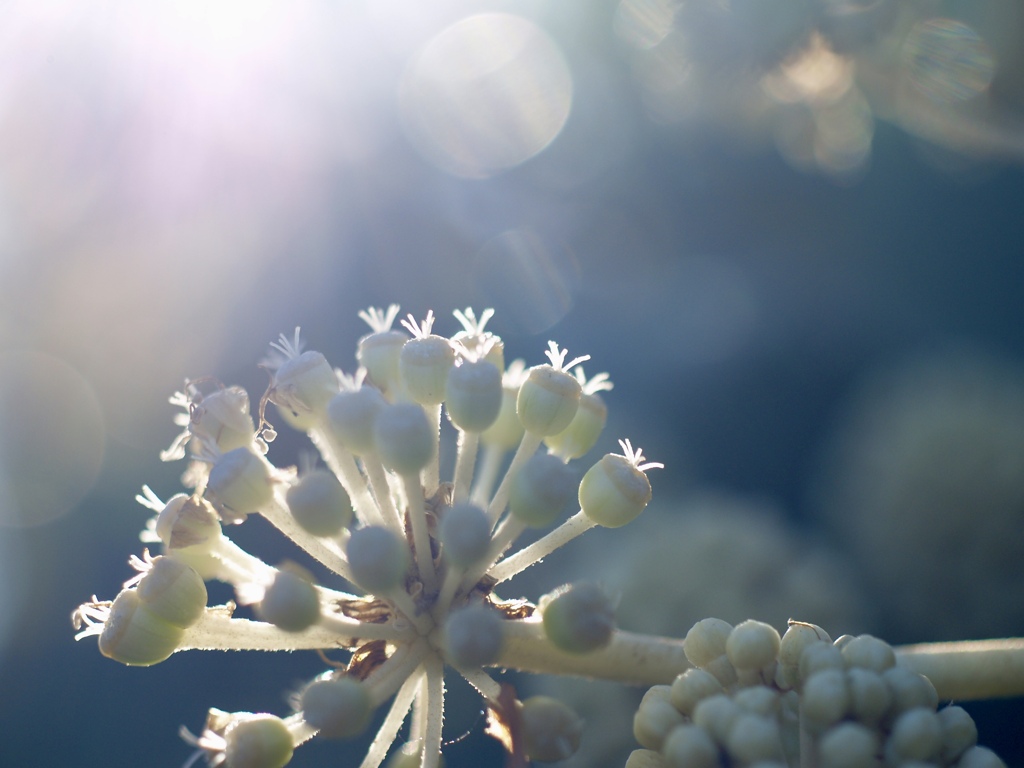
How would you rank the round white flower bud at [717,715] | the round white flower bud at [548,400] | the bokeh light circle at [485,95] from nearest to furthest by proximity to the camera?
the round white flower bud at [717,715], the round white flower bud at [548,400], the bokeh light circle at [485,95]

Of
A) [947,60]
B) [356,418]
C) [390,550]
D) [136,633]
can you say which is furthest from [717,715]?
[947,60]

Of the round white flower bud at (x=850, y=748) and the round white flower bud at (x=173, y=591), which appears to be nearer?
the round white flower bud at (x=850, y=748)

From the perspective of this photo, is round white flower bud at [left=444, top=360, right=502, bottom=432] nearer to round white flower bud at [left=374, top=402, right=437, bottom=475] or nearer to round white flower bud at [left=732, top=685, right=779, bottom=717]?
round white flower bud at [left=374, top=402, right=437, bottom=475]

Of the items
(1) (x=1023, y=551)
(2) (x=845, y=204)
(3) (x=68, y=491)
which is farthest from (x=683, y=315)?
(3) (x=68, y=491)

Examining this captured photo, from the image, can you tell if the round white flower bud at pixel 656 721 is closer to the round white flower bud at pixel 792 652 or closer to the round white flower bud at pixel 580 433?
the round white flower bud at pixel 792 652

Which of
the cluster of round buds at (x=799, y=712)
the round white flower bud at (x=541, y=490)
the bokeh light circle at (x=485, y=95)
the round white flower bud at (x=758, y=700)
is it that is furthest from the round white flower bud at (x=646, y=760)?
the bokeh light circle at (x=485, y=95)

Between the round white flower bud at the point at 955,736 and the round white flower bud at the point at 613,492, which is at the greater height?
the round white flower bud at the point at 613,492

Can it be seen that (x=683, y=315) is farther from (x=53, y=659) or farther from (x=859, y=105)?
(x=53, y=659)

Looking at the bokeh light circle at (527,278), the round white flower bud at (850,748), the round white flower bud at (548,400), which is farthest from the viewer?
the bokeh light circle at (527,278)

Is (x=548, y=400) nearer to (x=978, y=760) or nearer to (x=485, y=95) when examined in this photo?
(x=978, y=760)
